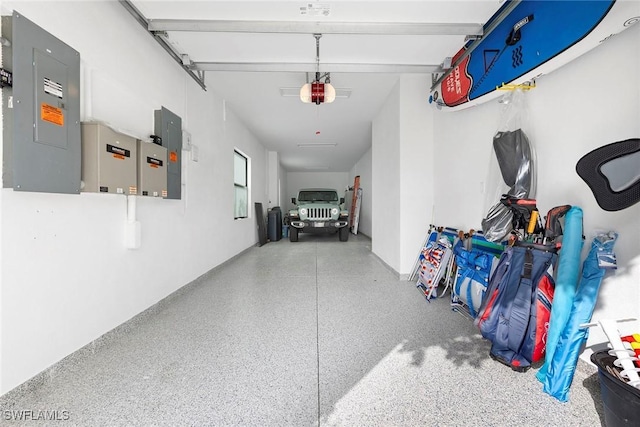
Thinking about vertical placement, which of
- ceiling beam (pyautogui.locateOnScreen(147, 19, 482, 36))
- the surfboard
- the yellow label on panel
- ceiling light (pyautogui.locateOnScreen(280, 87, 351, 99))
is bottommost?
the yellow label on panel

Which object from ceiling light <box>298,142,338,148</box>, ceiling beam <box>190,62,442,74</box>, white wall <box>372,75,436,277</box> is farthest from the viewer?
ceiling light <box>298,142,338,148</box>

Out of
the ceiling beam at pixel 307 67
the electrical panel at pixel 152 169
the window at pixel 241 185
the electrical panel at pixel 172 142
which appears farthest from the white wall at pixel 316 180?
the electrical panel at pixel 152 169

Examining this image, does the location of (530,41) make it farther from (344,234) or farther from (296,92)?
(344,234)

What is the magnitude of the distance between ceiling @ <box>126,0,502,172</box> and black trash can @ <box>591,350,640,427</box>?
242 centimetres

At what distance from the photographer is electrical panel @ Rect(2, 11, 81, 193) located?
3.85 feet

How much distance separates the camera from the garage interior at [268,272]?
1.23 metres

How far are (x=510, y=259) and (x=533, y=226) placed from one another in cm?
25

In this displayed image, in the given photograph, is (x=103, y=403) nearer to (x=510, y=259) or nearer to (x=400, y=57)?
(x=510, y=259)

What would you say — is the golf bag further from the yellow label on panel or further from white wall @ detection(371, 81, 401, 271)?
the yellow label on panel

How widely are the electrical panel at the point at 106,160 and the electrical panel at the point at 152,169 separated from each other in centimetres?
9

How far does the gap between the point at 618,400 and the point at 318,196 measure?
272 inches

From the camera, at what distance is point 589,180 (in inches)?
49.2

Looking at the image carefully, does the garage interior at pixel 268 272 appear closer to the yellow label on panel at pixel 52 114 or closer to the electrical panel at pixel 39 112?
the electrical panel at pixel 39 112

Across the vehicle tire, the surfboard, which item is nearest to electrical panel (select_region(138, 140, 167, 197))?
the surfboard
